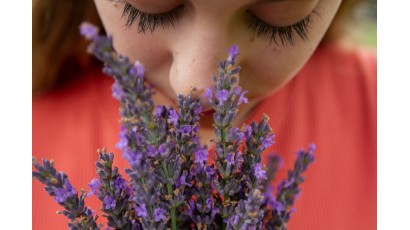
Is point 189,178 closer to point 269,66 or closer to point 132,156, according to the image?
point 132,156

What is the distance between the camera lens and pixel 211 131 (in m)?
0.68

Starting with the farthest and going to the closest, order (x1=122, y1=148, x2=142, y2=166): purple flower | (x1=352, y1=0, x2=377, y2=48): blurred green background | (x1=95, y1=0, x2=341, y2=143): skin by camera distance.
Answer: (x1=352, y1=0, x2=377, y2=48): blurred green background < (x1=95, y1=0, x2=341, y2=143): skin < (x1=122, y1=148, x2=142, y2=166): purple flower

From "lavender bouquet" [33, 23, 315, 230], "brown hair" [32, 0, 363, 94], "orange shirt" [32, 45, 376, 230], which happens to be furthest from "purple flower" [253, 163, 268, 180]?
"brown hair" [32, 0, 363, 94]

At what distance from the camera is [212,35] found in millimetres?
501

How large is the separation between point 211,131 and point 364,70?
0.35m

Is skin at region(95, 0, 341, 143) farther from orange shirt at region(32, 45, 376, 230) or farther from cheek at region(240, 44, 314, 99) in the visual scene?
orange shirt at region(32, 45, 376, 230)

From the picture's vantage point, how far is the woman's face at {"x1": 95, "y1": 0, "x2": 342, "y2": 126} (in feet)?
1.62

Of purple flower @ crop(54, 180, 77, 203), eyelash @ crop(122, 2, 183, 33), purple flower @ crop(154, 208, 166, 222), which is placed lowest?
purple flower @ crop(154, 208, 166, 222)

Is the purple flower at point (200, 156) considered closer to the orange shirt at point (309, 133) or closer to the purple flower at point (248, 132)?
the purple flower at point (248, 132)

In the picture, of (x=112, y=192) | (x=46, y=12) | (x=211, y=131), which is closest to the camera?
(x=112, y=192)

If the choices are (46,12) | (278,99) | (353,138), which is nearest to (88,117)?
(46,12)

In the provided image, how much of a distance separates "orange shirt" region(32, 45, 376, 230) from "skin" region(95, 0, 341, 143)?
0.16 metres
